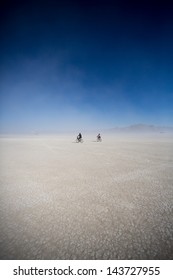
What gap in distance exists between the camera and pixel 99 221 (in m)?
3.05

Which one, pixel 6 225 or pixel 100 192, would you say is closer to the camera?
pixel 6 225

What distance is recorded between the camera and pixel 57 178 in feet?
19.1

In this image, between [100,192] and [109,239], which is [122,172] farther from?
[109,239]

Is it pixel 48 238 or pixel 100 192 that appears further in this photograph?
pixel 100 192
